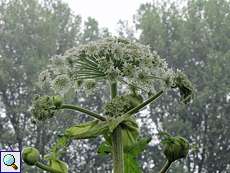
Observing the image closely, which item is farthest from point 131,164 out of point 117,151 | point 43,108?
point 43,108

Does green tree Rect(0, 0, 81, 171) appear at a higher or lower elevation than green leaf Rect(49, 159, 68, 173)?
higher

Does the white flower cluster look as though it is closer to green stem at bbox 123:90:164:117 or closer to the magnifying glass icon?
green stem at bbox 123:90:164:117

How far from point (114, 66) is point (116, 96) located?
67 millimetres

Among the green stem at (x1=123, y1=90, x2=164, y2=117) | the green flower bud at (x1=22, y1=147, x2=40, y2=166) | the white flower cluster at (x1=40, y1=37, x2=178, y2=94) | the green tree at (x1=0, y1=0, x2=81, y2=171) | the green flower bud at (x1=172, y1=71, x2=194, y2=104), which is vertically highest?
the green tree at (x1=0, y1=0, x2=81, y2=171)

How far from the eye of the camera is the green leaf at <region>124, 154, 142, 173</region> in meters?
1.54

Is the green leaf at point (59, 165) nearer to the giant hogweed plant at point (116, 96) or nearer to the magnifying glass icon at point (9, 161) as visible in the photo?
the giant hogweed plant at point (116, 96)

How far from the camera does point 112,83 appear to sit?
1466 millimetres

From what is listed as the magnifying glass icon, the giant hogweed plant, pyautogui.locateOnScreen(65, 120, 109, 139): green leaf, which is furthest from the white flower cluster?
the magnifying glass icon

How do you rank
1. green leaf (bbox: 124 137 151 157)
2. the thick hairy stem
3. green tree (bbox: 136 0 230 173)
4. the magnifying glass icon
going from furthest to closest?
green tree (bbox: 136 0 230 173) → the magnifying glass icon → green leaf (bbox: 124 137 151 157) → the thick hairy stem

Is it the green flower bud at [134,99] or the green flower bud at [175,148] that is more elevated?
the green flower bud at [134,99]

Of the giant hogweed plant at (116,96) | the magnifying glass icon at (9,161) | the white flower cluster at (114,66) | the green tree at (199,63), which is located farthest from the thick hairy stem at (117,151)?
the green tree at (199,63)

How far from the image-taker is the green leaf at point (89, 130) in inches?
55.5

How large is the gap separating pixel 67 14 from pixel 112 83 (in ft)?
70.8

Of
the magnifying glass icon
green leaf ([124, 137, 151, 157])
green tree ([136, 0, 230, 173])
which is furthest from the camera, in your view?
green tree ([136, 0, 230, 173])
